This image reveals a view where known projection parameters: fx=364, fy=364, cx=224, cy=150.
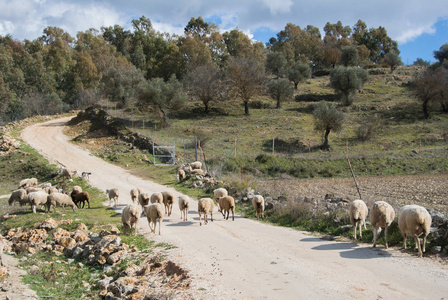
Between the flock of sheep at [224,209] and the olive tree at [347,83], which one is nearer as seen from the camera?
the flock of sheep at [224,209]

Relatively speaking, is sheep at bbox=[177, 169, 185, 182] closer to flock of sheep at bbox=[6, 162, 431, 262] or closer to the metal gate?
flock of sheep at bbox=[6, 162, 431, 262]

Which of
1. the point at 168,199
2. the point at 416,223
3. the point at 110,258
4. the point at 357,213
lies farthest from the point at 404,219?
the point at 168,199

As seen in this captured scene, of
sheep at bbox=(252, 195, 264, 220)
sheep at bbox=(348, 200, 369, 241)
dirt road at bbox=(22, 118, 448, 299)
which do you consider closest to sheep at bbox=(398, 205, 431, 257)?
dirt road at bbox=(22, 118, 448, 299)

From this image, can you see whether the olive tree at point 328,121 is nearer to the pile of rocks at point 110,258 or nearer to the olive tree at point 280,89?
the olive tree at point 280,89

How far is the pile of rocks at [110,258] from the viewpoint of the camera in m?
10.1

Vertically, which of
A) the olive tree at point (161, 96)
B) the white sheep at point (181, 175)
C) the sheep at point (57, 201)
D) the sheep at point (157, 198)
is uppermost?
the olive tree at point (161, 96)

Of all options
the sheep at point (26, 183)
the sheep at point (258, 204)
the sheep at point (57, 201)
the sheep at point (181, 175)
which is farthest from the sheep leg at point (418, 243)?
the sheep at point (26, 183)

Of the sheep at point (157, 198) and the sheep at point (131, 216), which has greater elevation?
the sheep at point (157, 198)

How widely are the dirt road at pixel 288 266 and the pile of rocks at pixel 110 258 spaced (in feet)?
2.01

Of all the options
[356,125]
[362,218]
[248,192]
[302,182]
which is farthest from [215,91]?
[362,218]

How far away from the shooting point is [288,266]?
10594 mm

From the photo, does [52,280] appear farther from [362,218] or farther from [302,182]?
[302,182]

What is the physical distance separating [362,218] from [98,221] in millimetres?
11796

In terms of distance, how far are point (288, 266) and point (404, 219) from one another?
151 inches
